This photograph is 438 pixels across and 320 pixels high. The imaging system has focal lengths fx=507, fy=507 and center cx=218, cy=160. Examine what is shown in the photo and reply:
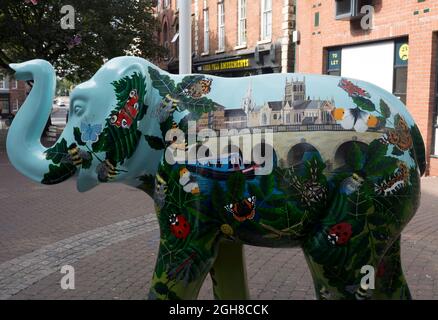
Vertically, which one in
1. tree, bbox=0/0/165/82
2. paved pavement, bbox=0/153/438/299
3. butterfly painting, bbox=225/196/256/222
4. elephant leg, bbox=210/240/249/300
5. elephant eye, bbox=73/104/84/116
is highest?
tree, bbox=0/0/165/82

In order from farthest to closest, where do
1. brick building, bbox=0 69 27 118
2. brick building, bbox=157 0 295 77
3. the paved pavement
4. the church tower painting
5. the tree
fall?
1. brick building, bbox=0 69 27 118
2. the tree
3. brick building, bbox=157 0 295 77
4. the paved pavement
5. the church tower painting

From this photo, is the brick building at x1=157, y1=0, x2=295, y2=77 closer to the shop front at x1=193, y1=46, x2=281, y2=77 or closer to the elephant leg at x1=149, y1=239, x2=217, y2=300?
the shop front at x1=193, y1=46, x2=281, y2=77

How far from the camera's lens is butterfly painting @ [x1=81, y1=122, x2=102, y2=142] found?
2.30 meters

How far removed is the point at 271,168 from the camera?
7.02 ft

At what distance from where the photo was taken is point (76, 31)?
1592 centimetres

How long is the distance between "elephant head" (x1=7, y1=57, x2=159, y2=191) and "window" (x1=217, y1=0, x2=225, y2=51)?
17.2 m

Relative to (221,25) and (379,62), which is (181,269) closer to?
(379,62)

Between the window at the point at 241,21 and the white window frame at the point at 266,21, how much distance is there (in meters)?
1.30

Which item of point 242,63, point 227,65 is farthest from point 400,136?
point 227,65

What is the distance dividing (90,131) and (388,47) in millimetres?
10093

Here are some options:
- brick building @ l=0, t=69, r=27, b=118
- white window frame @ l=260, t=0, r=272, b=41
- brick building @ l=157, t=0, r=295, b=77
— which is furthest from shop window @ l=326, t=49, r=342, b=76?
brick building @ l=0, t=69, r=27, b=118

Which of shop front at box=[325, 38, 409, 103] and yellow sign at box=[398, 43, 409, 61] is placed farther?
shop front at box=[325, 38, 409, 103]

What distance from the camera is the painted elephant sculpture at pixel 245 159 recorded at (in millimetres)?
2131

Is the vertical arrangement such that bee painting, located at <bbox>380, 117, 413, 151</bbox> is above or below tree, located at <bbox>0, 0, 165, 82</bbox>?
below
